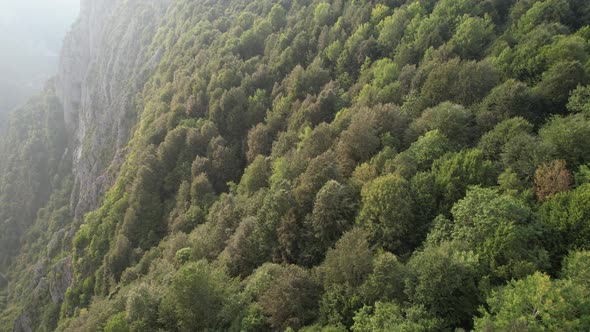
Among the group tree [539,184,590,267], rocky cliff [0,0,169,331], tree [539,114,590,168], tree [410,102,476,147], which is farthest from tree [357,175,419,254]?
rocky cliff [0,0,169,331]

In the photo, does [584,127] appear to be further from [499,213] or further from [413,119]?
[413,119]

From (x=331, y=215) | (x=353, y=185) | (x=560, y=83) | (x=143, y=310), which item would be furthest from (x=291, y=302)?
(x=560, y=83)

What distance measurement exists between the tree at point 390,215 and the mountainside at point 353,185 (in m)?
0.17

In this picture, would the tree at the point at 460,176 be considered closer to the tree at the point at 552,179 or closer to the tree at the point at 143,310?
the tree at the point at 552,179

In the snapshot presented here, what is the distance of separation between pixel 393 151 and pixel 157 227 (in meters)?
47.9

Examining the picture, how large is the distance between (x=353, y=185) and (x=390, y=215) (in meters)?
7.21

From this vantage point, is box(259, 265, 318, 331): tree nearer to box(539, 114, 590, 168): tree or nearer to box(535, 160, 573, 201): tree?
box(535, 160, 573, 201): tree

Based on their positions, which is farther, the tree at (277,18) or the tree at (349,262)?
the tree at (277,18)

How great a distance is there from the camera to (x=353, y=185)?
3884 cm

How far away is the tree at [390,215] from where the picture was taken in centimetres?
3203

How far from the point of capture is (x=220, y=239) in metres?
47.4

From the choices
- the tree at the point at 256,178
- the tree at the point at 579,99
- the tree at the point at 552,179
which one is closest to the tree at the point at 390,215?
the tree at the point at 552,179

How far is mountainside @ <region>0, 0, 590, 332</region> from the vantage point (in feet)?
82.8

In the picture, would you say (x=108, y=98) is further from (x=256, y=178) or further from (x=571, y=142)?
(x=571, y=142)
